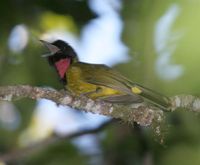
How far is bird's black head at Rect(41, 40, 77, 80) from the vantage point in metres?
3.97

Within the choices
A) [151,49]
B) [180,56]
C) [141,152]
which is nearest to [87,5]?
[141,152]

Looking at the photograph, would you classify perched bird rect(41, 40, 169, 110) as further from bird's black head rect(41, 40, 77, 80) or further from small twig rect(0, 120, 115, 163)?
small twig rect(0, 120, 115, 163)

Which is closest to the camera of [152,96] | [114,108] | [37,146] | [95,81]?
[114,108]

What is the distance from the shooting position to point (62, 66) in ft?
13.1

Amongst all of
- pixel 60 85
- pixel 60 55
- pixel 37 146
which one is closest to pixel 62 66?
pixel 60 55

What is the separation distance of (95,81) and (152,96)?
1.97 feet

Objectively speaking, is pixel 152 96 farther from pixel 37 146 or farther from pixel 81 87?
pixel 37 146

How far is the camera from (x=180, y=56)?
88cm

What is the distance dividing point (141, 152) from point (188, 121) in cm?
167

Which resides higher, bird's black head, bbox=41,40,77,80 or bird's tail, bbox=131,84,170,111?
bird's black head, bbox=41,40,77,80

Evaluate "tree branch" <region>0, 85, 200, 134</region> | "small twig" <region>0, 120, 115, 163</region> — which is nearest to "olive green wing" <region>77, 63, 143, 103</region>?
"tree branch" <region>0, 85, 200, 134</region>

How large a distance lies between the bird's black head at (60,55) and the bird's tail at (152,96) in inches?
36.6

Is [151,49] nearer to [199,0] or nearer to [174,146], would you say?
[199,0]

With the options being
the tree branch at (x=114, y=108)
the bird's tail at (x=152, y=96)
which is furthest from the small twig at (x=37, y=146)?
the tree branch at (x=114, y=108)
